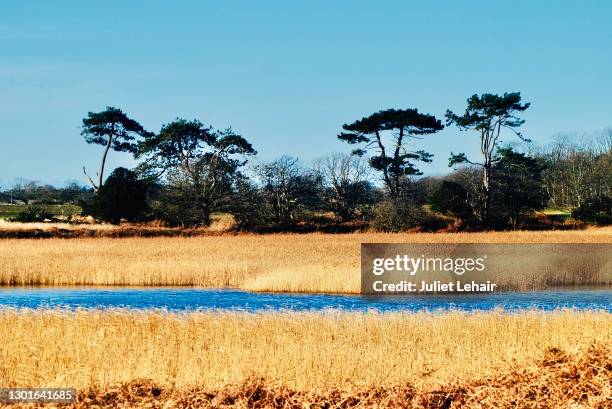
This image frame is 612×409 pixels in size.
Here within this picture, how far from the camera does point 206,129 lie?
177 ft

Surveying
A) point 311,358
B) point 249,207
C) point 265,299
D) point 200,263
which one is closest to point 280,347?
point 311,358

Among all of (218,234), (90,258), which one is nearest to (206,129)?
(218,234)

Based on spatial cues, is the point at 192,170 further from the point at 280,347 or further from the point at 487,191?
the point at 280,347

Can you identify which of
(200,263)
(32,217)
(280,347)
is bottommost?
(280,347)

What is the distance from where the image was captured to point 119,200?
Answer: 4656 centimetres

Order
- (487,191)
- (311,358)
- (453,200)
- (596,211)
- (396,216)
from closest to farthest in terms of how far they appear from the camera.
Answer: (311,358) → (396,216) → (453,200) → (487,191) → (596,211)

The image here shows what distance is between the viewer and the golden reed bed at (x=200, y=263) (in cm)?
2416

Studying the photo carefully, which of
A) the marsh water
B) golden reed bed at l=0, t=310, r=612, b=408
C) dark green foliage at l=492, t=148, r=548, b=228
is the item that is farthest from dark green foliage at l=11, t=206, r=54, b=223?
golden reed bed at l=0, t=310, r=612, b=408

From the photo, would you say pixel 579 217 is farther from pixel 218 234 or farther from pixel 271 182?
pixel 218 234

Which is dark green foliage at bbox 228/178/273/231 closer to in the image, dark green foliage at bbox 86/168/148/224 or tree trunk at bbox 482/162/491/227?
dark green foliage at bbox 86/168/148/224

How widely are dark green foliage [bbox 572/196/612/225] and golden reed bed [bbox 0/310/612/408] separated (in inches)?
1522

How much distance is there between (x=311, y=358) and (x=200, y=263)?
17874mm

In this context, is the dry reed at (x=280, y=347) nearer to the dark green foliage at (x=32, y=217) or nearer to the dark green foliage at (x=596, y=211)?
the dark green foliage at (x=32, y=217)

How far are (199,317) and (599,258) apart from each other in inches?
791
